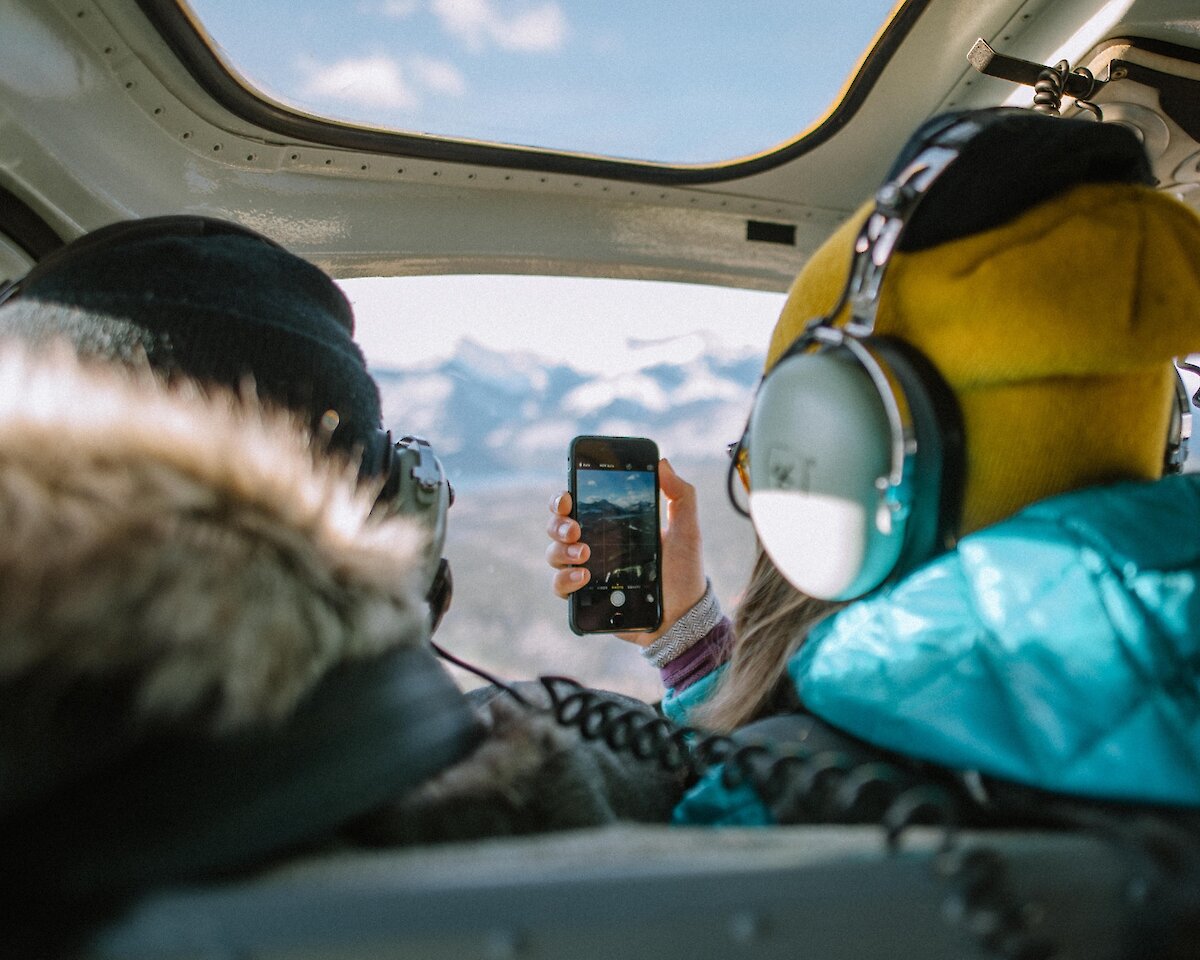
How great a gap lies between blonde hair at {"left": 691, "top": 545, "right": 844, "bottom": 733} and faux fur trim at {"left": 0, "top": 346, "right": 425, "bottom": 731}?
0.54 metres

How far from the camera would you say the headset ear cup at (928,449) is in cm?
68

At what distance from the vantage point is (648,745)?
0.80 metres

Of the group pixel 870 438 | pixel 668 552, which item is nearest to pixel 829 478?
pixel 870 438

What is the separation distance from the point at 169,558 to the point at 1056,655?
58 centimetres

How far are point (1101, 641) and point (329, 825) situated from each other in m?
0.52

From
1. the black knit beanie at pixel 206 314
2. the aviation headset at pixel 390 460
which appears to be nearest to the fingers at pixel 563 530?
the aviation headset at pixel 390 460

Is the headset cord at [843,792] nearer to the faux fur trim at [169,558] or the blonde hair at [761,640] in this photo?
the blonde hair at [761,640]

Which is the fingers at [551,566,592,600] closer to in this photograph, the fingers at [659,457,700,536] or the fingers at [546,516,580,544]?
the fingers at [546,516,580,544]

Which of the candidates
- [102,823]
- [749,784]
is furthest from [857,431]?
[102,823]

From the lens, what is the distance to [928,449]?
0.68 m

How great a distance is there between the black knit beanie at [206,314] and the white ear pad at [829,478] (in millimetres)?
455

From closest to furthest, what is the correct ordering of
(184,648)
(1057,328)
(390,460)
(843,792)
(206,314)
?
(184,648)
(843,792)
(1057,328)
(206,314)
(390,460)

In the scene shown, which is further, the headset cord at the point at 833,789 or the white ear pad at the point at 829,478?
the white ear pad at the point at 829,478

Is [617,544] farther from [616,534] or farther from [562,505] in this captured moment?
[562,505]
